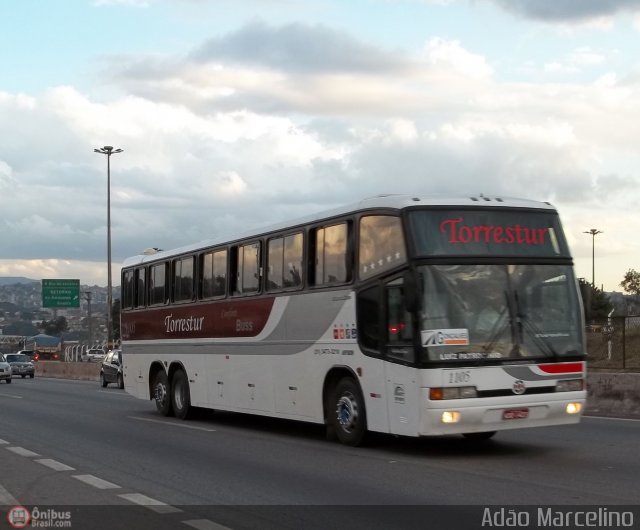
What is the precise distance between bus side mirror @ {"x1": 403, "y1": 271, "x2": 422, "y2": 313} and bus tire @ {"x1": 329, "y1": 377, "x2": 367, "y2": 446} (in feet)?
6.64

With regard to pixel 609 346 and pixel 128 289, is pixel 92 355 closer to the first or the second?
pixel 609 346

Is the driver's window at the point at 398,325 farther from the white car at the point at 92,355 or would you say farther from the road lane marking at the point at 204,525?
the white car at the point at 92,355

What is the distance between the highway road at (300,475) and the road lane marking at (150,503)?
10 mm

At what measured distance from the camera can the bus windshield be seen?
1224 centimetres

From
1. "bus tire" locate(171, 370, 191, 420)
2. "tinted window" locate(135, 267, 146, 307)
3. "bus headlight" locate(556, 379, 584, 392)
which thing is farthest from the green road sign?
"bus headlight" locate(556, 379, 584, 392)

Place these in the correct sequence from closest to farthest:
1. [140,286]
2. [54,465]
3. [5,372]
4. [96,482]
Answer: [96,482] → [54,465] → [140,286] → [5,372]

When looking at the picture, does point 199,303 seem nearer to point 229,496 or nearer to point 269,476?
point 269,476

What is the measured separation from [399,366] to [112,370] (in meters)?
A: 29.6

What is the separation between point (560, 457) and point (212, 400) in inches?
312

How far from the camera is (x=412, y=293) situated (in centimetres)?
1227

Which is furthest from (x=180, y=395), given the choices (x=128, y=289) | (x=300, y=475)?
(x=300, y=475)

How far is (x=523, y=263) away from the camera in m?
12.9

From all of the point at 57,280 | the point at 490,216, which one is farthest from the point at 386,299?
the point at 57,280

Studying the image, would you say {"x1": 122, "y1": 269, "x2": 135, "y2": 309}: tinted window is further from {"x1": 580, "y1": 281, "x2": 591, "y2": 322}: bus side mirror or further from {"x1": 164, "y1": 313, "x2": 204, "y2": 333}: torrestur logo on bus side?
{"x1": 580, "y1": 281, "x2": 591, "y2": 322}: bus side mirror
